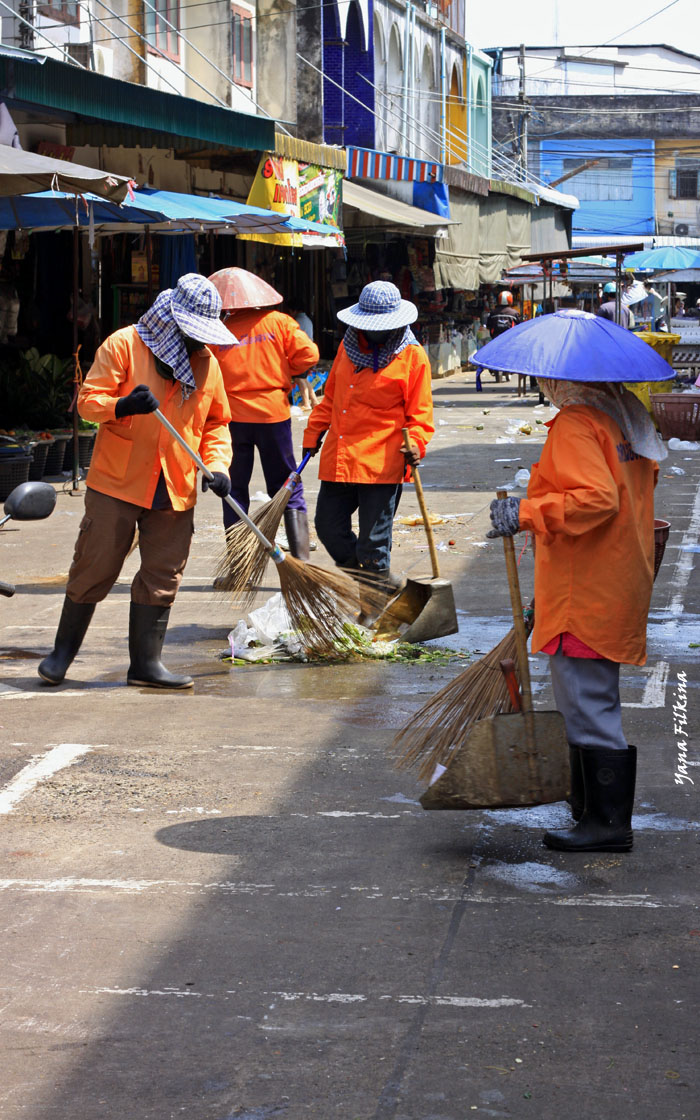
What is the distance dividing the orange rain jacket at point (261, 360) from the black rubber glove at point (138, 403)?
2709 mm

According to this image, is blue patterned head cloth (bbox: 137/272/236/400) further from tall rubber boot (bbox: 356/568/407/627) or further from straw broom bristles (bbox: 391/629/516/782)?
straw broom bristles (bbox: 391/629/516/782)

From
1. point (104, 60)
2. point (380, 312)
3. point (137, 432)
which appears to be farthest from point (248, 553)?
point (104, 60)

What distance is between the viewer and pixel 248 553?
7695 millimetres

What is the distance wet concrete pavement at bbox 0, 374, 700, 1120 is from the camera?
318 cm

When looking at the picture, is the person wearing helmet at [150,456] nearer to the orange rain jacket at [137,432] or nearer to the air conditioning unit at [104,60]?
the orange rain jacket at [137,432]

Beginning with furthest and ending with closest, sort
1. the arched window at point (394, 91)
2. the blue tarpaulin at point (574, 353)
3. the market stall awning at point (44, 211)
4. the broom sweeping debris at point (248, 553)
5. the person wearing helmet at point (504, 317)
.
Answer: the arched window at point (394, 91) < the person wearing helmet at point (504, 317) < the market stall awning at point (44, 211) < the broom sweeping debris at point (248, 553) < the blue tarpaulin at point (574, 353)

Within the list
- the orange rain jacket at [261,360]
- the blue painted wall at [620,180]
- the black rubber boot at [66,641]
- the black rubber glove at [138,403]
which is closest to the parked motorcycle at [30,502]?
the black rubber boot at [66,641]

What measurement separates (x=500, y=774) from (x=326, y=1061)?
1327 millimetres

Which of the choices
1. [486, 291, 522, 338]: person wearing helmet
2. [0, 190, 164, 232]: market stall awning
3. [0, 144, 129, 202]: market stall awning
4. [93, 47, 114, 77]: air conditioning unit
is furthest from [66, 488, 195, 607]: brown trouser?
[486, 291, 522, 338]: person wearing helmet

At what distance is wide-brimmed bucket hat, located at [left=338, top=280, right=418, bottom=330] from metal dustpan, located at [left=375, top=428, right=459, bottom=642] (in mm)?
543

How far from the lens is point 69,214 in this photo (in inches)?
471

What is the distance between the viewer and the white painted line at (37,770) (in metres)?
5.11

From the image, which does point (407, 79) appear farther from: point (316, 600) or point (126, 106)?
point (316, 600)

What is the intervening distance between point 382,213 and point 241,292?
14.0 meters
